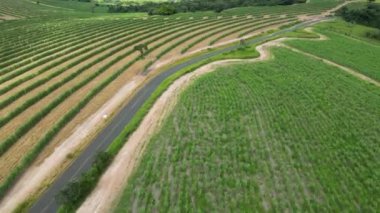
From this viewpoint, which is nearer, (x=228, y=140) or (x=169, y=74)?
(x=228, y=140)

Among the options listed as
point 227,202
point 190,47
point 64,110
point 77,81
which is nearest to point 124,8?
point 190,47

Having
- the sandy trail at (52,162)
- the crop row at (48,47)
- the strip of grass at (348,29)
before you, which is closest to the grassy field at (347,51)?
the strip of grass at (348,29)

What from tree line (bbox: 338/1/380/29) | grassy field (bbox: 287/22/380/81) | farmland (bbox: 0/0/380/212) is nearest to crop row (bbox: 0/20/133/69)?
farmland (bbox: 0/0/380/212)

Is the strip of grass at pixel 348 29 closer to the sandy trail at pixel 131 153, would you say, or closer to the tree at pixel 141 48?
the sandy trail at pixel 131 153

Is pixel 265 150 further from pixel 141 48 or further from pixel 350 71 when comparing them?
pixel 141 48

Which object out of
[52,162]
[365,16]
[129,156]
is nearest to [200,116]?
[129,156]

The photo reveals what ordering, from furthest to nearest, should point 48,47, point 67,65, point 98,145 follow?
1. point 48,47
2. point 67,65
3. point 98,145

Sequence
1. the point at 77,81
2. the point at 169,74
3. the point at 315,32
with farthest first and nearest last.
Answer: the point at 315,32, the point at 169,74, the point at 77,81

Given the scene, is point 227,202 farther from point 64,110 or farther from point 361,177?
point 64,110
